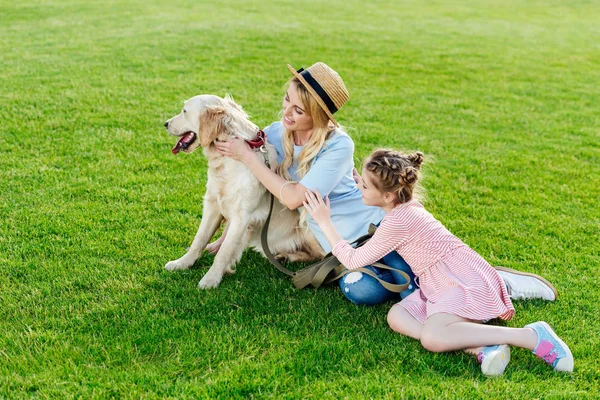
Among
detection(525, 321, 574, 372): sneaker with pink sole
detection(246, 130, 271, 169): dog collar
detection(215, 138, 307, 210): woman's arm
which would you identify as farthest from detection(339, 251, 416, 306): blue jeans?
detection(246, 130, 271, 169): dog collar

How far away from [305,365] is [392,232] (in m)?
0.98

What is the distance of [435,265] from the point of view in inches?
152

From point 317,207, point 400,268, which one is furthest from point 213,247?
point 400,268

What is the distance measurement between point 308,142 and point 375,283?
1089 millimetres

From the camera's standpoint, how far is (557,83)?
39.2 ft

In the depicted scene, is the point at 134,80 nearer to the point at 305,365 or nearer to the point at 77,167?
the point at 77,167

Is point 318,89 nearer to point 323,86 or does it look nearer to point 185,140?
A: point 323,86

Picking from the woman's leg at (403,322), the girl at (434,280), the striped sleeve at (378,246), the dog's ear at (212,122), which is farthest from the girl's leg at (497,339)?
the dog's ear at (212,122)

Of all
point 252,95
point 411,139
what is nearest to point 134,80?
point 252,95

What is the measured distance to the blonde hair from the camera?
13.6 ft

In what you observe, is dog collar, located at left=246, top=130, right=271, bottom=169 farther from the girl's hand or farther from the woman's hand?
the girl's hand

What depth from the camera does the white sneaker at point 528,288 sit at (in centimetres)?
434

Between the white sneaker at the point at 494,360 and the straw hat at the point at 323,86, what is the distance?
1.80 meters

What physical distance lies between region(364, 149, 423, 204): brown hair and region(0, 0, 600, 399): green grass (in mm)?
891
